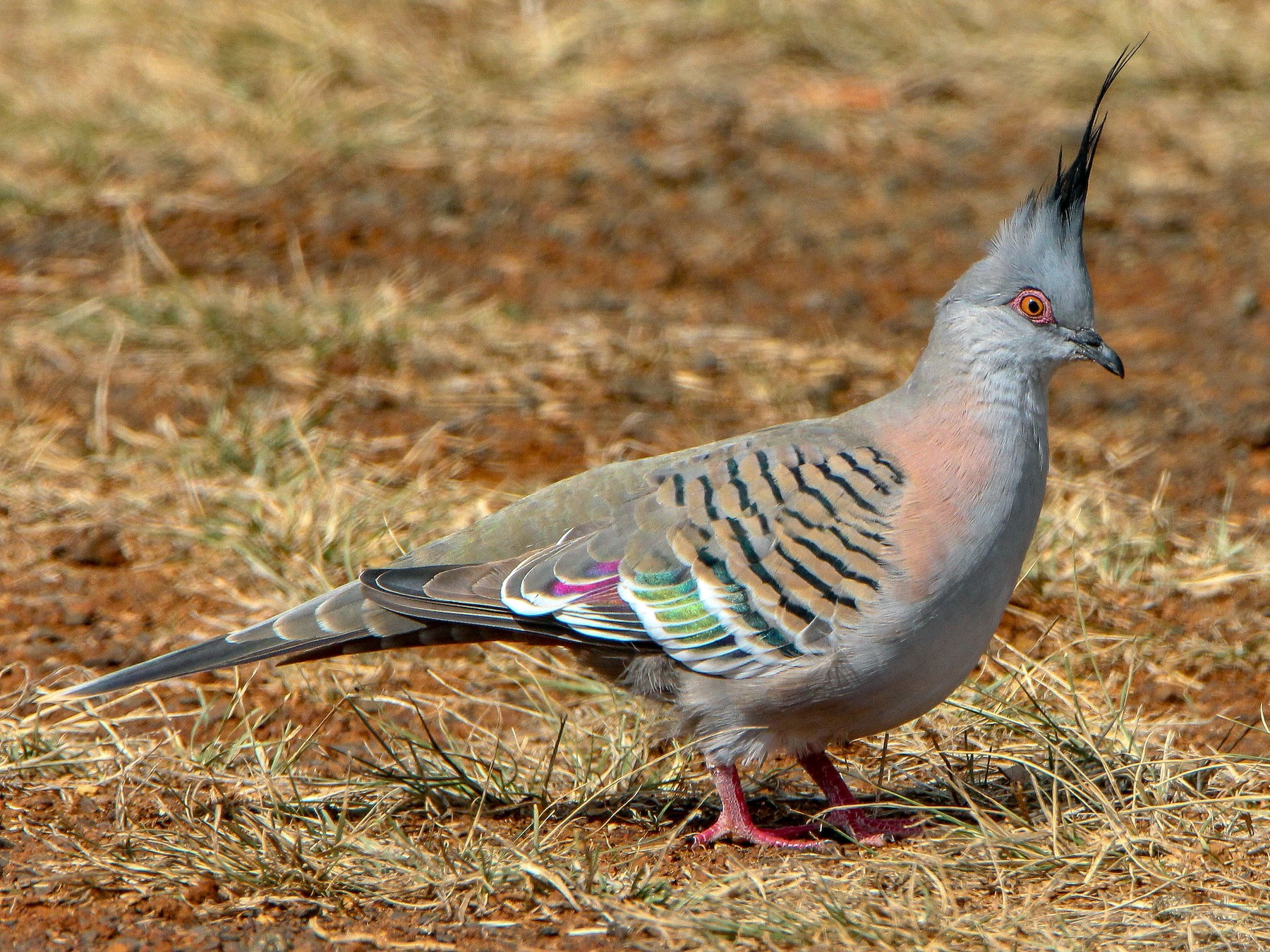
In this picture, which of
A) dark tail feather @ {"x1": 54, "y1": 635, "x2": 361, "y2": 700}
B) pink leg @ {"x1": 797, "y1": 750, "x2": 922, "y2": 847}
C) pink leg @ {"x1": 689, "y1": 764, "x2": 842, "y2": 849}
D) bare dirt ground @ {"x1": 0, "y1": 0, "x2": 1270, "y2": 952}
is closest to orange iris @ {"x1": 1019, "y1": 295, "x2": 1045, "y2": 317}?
bare dirt ground @ {"x1": 0, "y1": 0, "x2": 1270, "y2": 952}

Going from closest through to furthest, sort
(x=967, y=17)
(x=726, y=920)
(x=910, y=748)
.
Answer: (x=726, y=920) → (x=910, y=748) → (x=967, y=17)

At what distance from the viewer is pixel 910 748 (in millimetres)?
4016

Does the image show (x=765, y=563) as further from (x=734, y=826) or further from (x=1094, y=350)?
(x=1094, y=350)

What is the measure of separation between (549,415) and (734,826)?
275cm

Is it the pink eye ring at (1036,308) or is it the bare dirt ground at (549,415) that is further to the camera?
the pink eye ring at (1036,308)

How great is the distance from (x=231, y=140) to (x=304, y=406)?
3021mm

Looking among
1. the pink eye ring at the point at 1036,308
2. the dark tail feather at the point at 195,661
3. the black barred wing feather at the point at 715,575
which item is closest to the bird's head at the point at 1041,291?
the pink eye ring at the point at 1036,308

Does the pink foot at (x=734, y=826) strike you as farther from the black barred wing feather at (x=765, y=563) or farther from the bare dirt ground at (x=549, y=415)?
the black barred wing feather at (x=765, y=563)

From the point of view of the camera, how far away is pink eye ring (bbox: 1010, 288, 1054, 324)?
12.1 feet

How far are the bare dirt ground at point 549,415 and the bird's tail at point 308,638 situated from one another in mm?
221

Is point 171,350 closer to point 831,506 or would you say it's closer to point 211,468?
point 211,468

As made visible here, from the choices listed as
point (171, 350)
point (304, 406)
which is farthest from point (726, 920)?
point (171, 350)

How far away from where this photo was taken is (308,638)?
145 inches

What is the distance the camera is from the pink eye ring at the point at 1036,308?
368cm
